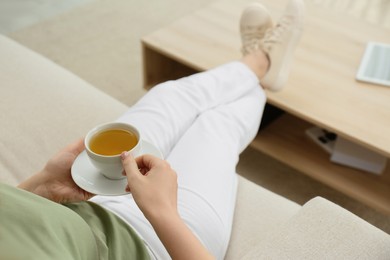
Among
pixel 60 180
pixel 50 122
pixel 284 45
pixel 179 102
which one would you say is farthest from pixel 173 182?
pixel 284 45

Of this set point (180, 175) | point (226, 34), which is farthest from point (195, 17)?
point (180, 175)

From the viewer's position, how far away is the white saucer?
0.95 meters

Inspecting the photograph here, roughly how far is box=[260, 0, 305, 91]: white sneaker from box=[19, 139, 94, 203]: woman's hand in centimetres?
82

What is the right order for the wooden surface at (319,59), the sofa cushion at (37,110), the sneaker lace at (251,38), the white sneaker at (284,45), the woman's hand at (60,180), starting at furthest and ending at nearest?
the sneaker lace at (251,38), the white sneaker at (284,45), the wooden surface at (319,59), the sofa cushion at (37,110), the woman's hand at (60,180)

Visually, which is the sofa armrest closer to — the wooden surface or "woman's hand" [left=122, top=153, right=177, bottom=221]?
"woman's hand" [left=122, top=153, right=177, bottom=221]

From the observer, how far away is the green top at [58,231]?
77 centimetres

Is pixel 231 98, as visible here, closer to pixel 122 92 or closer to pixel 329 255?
pixel 329 255

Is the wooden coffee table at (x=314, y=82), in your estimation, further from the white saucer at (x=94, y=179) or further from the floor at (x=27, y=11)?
the floor at (x=27, y=11)

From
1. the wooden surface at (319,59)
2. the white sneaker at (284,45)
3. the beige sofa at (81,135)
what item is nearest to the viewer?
the beige sofa at (81,135)

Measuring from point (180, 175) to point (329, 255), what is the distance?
1.33ft

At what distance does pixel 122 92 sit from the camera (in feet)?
7.67

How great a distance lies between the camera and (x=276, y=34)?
Result: 1.79 metres

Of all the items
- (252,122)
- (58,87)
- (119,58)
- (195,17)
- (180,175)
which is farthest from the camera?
(119,58)

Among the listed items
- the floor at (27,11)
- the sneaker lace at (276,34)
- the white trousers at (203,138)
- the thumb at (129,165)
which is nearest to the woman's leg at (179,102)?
the white trousers at (203,138)
